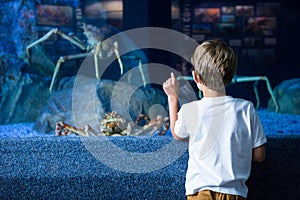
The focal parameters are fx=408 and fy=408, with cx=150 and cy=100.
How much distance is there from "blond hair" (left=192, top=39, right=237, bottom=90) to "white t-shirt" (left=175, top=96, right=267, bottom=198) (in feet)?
0.23

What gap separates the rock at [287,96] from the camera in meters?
4.55

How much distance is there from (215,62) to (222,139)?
8.4 inches

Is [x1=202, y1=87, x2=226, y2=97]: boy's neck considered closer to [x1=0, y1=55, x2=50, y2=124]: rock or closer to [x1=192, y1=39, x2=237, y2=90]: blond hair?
[x1=192, y1=39, x2=237, y2=90]: blond hair

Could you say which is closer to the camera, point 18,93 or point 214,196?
point 214,196

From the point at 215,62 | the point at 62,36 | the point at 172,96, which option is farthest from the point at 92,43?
the point at 215,62

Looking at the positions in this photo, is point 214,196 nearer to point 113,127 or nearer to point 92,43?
point 113,127

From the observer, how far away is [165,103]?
4.07m

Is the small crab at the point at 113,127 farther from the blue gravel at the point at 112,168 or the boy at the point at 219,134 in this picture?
the boy at the point at 219,134

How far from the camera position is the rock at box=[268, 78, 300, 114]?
455 centimetres

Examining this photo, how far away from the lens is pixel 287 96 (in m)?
4.59

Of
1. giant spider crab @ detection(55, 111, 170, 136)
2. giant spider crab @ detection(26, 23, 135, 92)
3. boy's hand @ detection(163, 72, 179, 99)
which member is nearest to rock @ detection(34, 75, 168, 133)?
giant spider crab @ detection(26, 23, 135, 92)

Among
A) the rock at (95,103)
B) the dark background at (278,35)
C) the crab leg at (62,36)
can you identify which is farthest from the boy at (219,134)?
the crab leg at (62,36)

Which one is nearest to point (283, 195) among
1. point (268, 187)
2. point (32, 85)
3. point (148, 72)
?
point (268, 187)

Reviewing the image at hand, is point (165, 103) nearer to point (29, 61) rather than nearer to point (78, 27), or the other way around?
point (78, 27)
